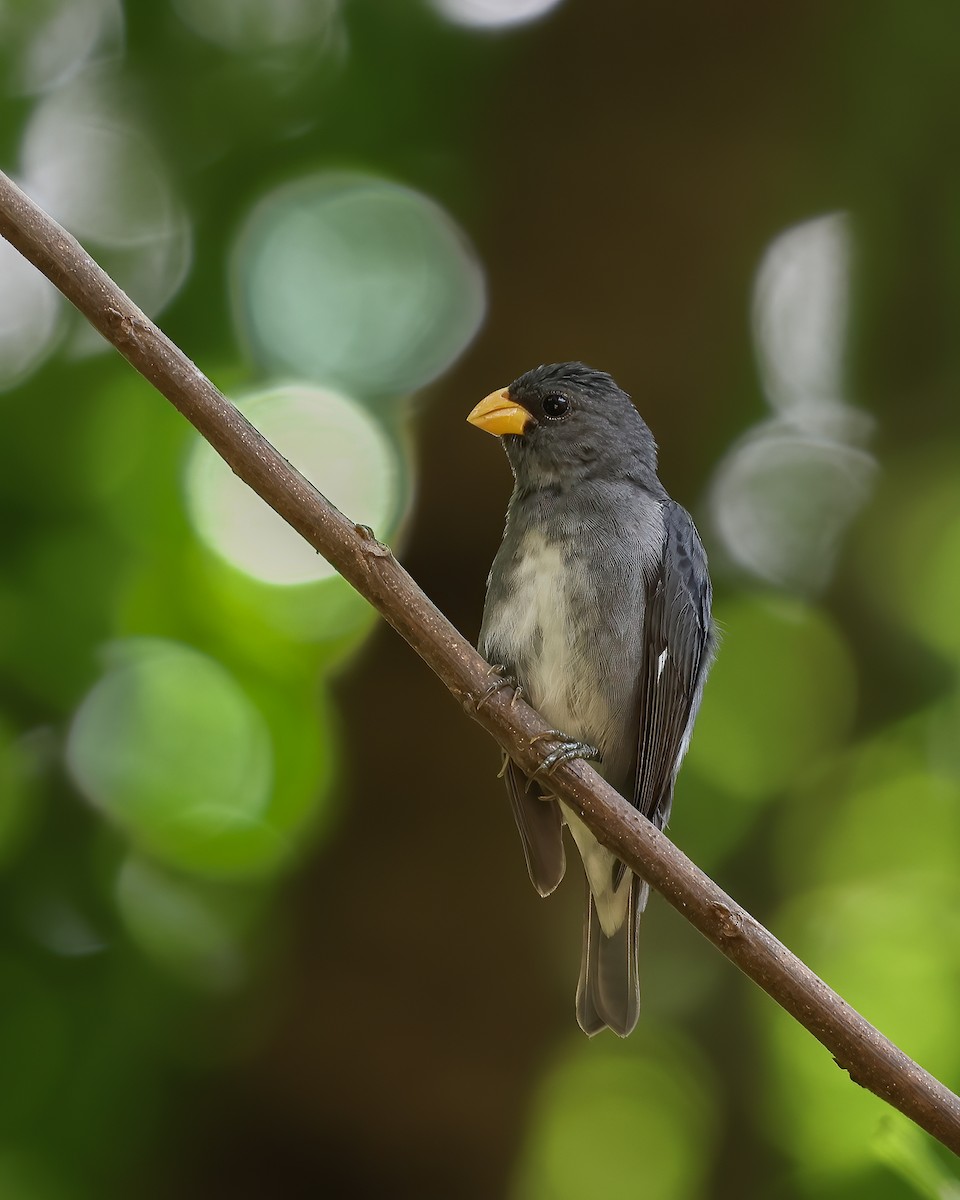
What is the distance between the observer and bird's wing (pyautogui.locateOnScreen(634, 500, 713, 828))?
3699mm

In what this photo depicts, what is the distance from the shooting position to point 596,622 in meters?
3.58

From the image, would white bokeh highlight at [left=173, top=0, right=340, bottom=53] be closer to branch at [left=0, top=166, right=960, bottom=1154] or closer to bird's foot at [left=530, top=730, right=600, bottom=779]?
branch at [left=0, top=166, right=960, bottom=1154]

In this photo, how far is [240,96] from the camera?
5.26 m

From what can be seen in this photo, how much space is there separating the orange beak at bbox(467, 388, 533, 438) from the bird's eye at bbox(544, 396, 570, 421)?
2.3 inches

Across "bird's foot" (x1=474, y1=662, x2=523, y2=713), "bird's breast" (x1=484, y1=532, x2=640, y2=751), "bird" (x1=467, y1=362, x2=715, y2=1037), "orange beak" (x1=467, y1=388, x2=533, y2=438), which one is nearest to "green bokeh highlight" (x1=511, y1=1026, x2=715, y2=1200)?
"bird" (x1=467, y1=362, x2=715, y2=1037)

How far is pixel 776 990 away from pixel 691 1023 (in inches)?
110

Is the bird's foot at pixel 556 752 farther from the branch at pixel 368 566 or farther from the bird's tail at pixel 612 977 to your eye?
the bird's tail at pixel 612 977

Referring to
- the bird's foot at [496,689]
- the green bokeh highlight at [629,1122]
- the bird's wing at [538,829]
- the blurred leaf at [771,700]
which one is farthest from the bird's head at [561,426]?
the green bokeh highlight at [629,1122]

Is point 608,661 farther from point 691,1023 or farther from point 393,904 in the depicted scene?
point 691,1023

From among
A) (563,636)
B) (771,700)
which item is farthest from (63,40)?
(771,700)

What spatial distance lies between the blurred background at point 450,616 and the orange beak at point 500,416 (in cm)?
74

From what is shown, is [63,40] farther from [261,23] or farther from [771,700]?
[771,700]

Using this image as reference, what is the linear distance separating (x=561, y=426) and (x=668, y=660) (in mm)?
791

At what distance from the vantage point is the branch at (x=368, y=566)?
91.9 inches
